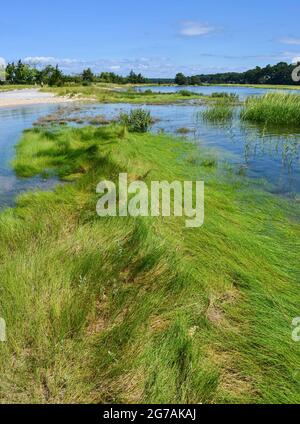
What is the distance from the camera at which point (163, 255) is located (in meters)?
4.70

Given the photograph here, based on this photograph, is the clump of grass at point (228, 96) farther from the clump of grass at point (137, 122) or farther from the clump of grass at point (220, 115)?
the clump of grass at point (137, 122)

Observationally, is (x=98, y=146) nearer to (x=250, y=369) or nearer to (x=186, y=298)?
(x=186, y=298)

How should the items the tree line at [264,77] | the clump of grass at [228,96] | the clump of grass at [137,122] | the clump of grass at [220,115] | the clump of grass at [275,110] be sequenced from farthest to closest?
1. the tree line at [264,77]
2. the clump of grass at [228,96]
3. the clump of grass at [220,115]
4. the clump of grass at [275,110]
5. the clump of grass at [137,122]

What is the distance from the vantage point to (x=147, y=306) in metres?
3.85

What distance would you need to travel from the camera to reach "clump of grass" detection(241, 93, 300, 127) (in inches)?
793

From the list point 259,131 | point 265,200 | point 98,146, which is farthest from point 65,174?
point 259,131

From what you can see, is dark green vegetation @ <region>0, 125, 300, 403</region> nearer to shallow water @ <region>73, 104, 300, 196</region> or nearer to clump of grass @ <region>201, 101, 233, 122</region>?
shallow water @ <region>73, 104, 300, 196</region>

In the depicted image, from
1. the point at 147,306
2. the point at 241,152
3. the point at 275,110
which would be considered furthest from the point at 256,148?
the point at 147,306

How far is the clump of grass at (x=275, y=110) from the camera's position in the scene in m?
20.1

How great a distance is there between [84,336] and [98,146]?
9.35 meters

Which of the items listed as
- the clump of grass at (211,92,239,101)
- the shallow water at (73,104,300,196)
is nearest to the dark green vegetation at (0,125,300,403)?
the shallow water at (73,104,300,196)

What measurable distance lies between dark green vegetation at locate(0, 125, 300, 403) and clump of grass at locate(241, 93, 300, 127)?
49.2 ft

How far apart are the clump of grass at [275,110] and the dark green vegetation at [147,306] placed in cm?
1500

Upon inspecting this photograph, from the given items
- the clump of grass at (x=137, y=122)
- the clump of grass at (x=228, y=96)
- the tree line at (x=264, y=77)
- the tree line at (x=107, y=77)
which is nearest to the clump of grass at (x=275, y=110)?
the clump of grass at (x=137, y=122)
